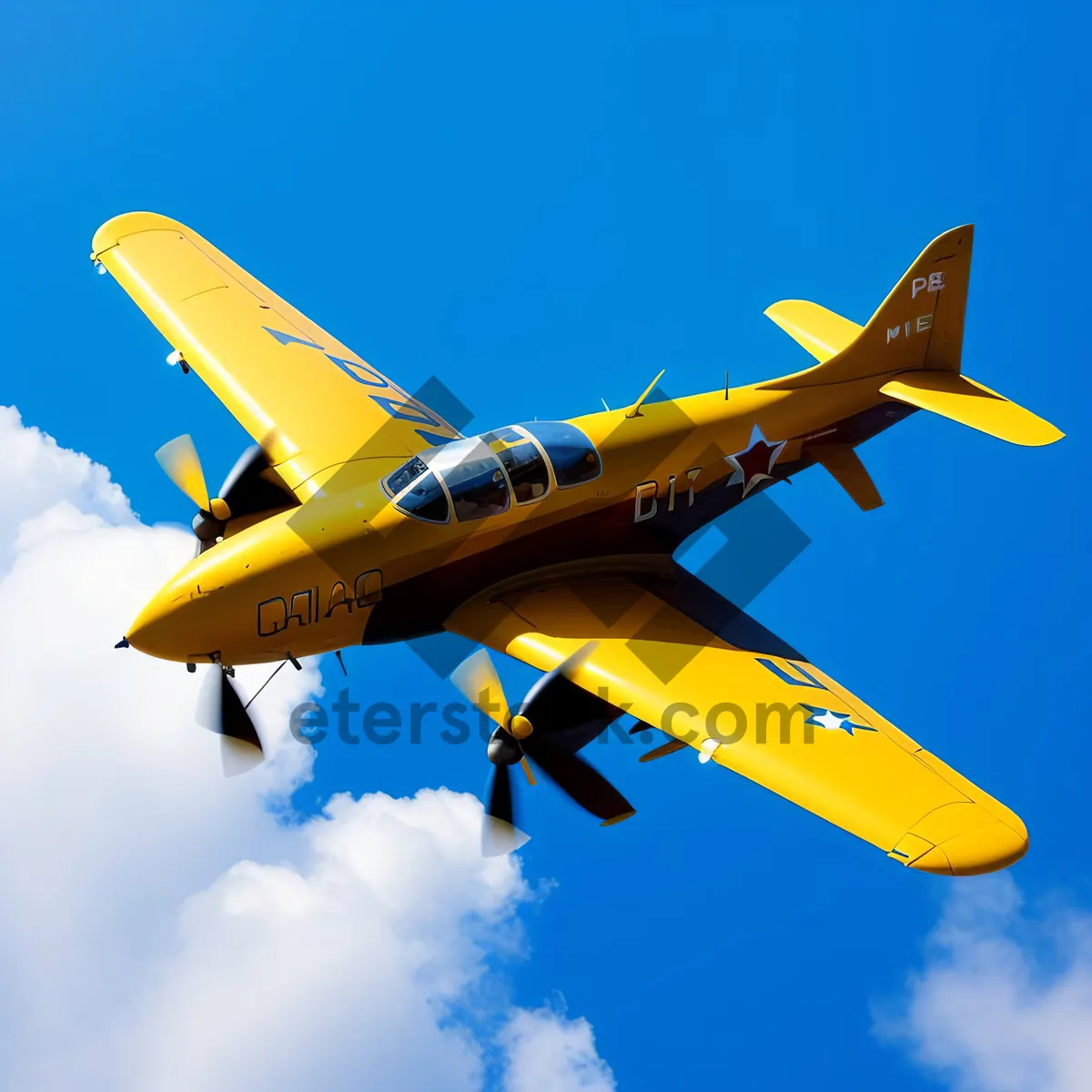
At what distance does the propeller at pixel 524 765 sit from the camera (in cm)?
1487

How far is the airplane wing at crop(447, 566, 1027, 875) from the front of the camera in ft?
44.2

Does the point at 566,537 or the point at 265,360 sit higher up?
the point at 265,360

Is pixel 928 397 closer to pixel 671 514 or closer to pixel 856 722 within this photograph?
pixel 671 514

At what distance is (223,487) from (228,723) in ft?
11.6

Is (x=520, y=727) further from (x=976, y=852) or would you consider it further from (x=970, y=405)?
(x=970, y=405)

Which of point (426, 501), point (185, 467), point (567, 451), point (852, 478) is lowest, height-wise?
point (185, 467)

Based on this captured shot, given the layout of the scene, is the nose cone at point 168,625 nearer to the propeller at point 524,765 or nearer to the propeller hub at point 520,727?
the propeller at point 524,765

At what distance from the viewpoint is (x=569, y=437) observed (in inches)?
692

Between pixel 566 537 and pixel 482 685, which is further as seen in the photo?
pixel 566 537

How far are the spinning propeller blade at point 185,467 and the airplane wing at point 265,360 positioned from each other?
0.99 m

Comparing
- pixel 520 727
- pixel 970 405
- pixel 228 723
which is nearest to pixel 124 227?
pixel 228 723

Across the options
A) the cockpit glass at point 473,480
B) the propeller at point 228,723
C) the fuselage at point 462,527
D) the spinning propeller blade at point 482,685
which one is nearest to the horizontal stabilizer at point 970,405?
the fuselage at point 462,527

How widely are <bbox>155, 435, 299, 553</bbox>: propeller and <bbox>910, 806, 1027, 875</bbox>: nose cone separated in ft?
31.8

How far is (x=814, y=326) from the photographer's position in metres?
21.4
